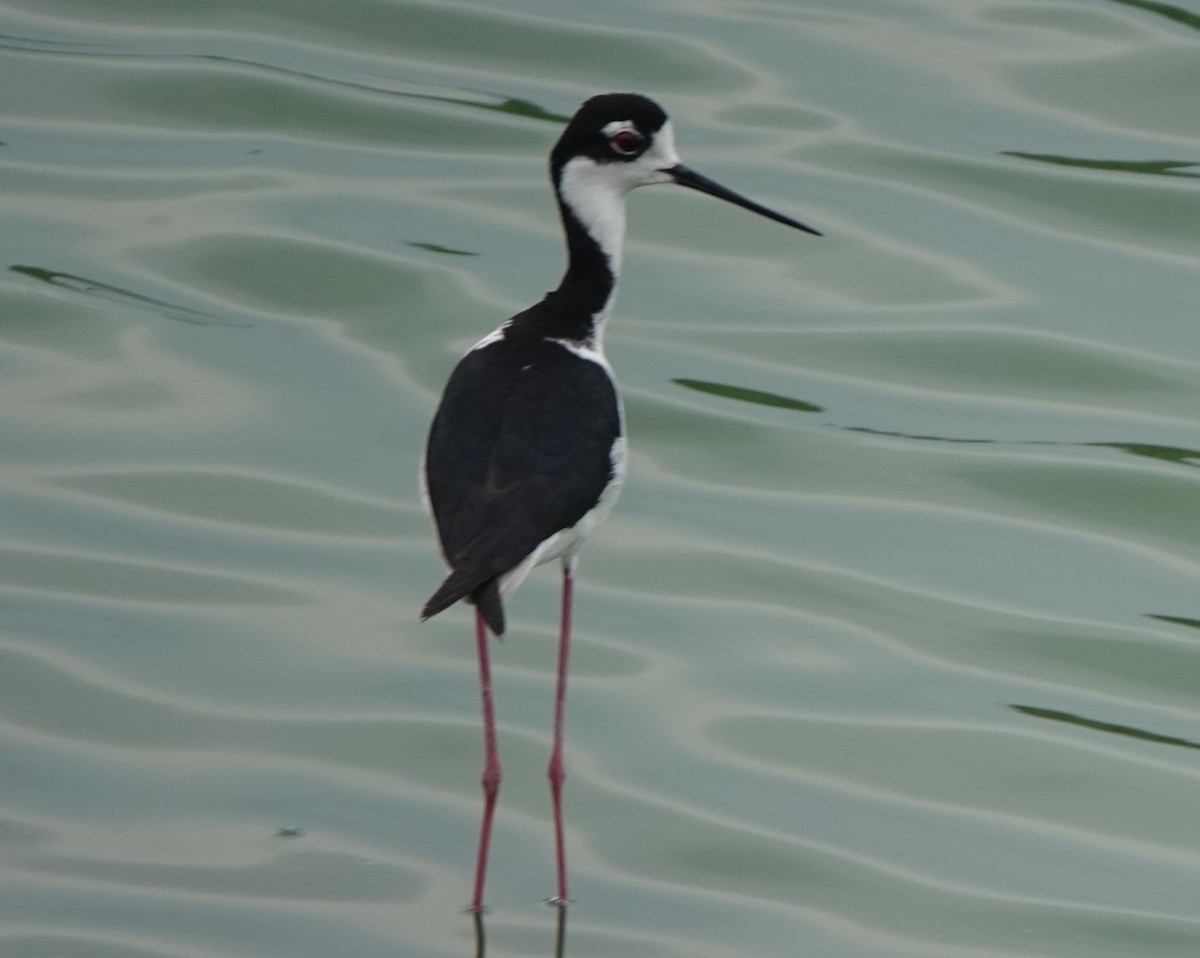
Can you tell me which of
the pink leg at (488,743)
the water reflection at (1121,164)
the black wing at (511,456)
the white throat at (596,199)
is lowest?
the pink leg at (488,743)

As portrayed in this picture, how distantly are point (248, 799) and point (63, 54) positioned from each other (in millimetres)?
5572

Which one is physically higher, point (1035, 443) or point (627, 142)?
point (627, 142)

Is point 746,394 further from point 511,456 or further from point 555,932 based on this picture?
point 555,932

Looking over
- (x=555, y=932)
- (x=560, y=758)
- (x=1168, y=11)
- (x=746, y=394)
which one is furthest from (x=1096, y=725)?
(x=1168, y=11)

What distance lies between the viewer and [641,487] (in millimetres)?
7691

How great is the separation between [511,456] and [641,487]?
7.85 feet

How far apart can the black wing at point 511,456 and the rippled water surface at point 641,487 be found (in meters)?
0.85

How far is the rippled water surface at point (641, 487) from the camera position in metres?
5.59

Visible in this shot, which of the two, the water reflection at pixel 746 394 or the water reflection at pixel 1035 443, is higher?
the water reflection at pixel 746 394

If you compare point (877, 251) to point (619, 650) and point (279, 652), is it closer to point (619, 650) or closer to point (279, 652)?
point (619, 650)

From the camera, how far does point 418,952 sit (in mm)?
5082

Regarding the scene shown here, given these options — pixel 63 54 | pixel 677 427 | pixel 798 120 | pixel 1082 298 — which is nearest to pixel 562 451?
pixel 677 427

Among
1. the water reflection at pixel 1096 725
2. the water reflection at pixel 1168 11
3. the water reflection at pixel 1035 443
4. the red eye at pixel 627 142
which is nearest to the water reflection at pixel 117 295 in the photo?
the water reflection at pixel 1035 443

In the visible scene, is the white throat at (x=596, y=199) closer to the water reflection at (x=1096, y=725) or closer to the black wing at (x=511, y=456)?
the black wing at (x=511, y=456)
